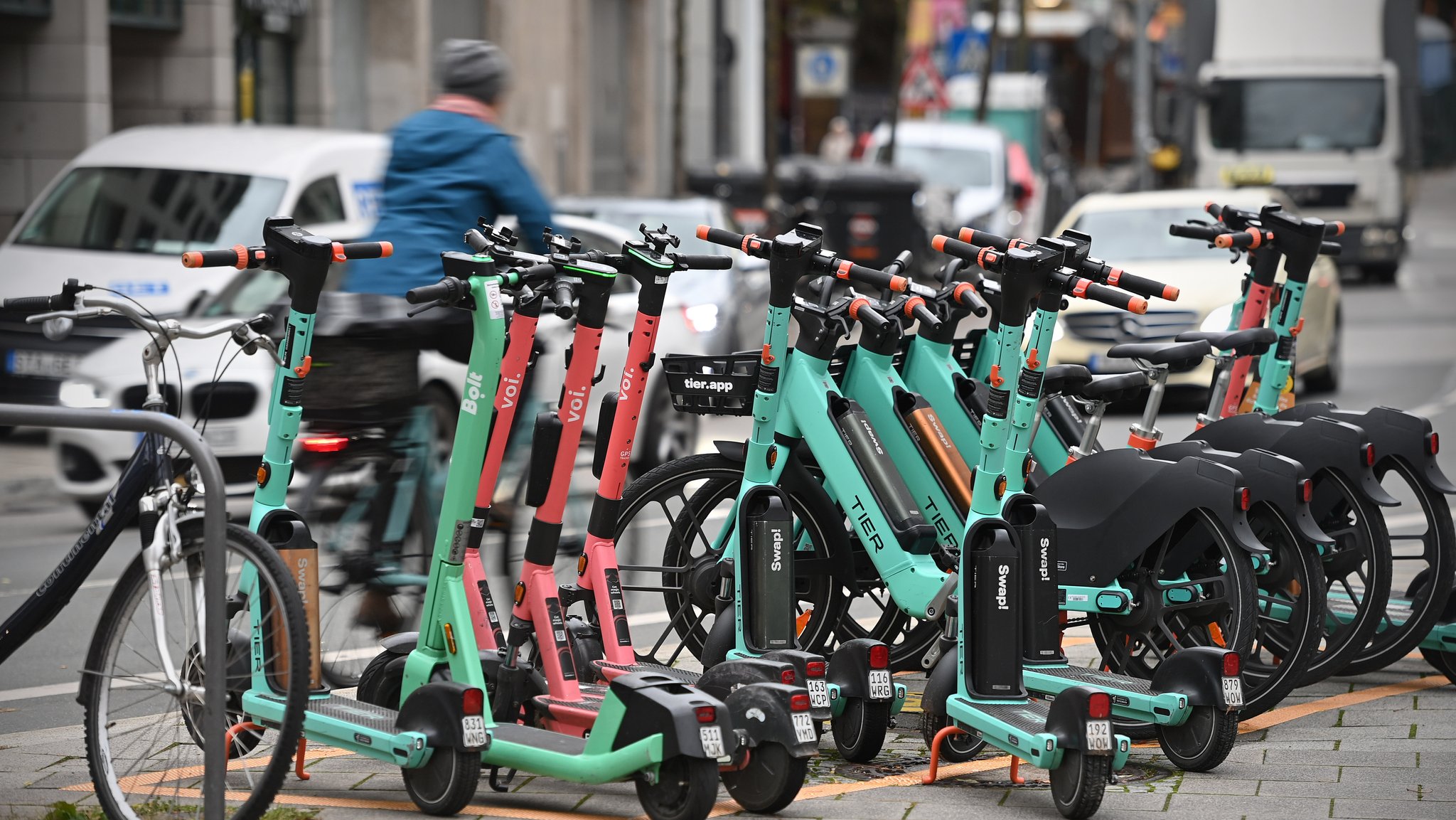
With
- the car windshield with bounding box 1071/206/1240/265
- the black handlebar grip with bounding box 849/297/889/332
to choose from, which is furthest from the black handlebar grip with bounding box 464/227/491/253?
the car windshield with bounding box 1071/206/1240/265

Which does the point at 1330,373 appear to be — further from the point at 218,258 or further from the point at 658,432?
the point at 218,258

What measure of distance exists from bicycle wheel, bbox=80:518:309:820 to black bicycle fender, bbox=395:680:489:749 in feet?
1.06

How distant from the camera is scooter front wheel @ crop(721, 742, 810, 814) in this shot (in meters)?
4.73

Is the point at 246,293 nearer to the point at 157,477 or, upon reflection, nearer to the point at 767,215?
the point at 157,477

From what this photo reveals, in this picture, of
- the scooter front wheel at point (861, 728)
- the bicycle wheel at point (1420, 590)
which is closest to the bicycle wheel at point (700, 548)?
the scooter front wheel at point (861, 728)

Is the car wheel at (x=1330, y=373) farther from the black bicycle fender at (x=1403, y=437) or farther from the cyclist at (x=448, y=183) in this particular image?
the cyclist at (x=448, y=183)

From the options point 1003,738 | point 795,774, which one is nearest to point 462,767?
point 795,774

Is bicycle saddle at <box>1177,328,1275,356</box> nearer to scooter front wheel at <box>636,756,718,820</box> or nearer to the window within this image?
scooter front wheel at <box>636,756,718,820</box>

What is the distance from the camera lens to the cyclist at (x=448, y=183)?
645cm

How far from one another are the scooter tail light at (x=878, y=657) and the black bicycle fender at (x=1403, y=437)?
75.2 inches

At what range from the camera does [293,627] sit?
4.38 meters

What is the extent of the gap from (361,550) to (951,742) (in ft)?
6.27

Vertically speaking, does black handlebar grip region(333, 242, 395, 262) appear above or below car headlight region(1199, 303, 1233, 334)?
above

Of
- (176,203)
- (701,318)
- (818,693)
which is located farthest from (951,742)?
(176,203)
